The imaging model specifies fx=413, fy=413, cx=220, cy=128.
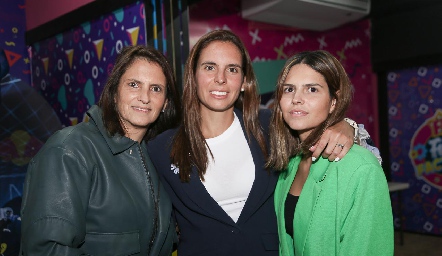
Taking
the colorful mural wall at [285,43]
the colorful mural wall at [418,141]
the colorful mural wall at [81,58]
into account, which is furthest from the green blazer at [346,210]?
the colorful mural wall at [418,141]

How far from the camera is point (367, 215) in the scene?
51.9 inches

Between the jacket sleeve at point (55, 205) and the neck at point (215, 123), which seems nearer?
the jacket sleeve at point (55, 205)

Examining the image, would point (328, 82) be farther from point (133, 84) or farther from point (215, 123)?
point (133, 84)

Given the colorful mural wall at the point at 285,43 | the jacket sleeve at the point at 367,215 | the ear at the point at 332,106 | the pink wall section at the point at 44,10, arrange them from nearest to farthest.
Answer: the jacket sleeve at the point at 367,215 → the ear at the point at 332,106 → the pink wall section at the point at 44,10 → the colorful mural wall at the point at 285,43

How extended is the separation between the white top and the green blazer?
319 mm

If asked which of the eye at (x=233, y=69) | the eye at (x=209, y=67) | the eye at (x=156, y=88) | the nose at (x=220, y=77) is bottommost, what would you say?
the eye at (x=156, y=88)

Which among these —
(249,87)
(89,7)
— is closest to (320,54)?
(249,87)

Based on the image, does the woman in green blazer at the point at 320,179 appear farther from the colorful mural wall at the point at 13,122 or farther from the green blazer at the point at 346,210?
the colorful mural wall at the point at 13,122

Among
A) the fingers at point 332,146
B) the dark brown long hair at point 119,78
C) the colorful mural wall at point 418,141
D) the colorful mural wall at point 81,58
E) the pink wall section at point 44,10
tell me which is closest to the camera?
the fingers at point 332,146

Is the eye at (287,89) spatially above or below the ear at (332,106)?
above

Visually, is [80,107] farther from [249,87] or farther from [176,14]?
[249,87]

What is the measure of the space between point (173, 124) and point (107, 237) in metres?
0.67

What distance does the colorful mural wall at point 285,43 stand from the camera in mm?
3662

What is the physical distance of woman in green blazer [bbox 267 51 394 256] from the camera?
1335 millimetres
